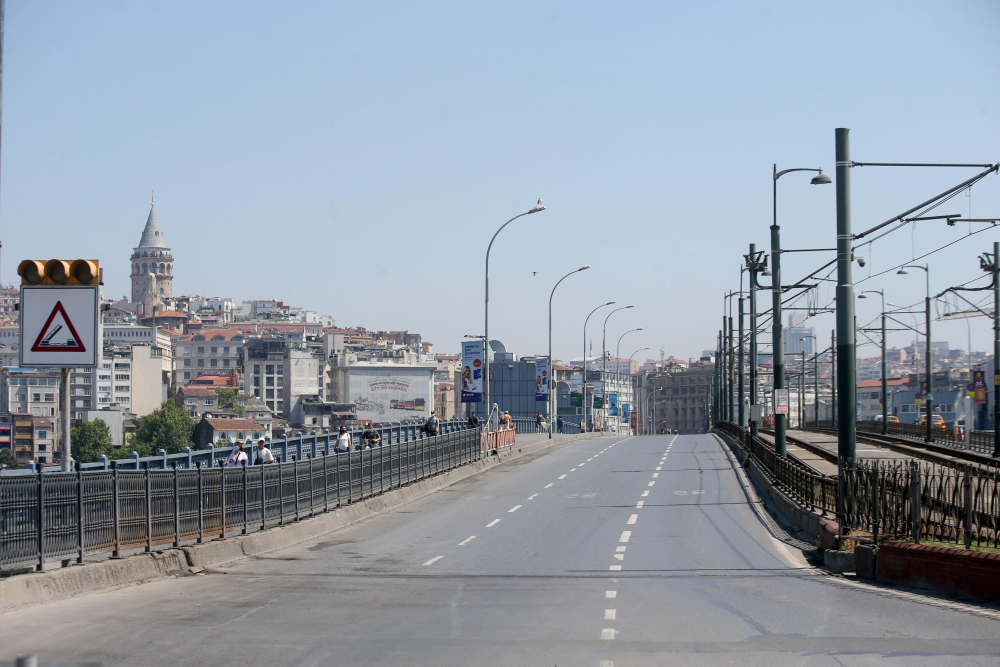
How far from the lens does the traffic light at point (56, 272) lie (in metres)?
12.1

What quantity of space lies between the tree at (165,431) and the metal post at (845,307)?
128423 mm

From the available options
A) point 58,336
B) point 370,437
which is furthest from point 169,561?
point 370,437

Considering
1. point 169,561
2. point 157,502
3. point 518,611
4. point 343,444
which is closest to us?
point 518,611

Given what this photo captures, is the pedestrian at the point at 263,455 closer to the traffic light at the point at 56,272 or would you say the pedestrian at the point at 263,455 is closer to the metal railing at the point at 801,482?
the traffic light at the point at 56,272

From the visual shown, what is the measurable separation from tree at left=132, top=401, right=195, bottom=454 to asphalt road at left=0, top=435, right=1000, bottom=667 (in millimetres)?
126538

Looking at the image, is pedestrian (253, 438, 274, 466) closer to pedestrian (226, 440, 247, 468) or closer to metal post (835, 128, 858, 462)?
pedestrian (226, 440, 247, 468)

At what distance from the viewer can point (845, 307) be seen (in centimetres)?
1903

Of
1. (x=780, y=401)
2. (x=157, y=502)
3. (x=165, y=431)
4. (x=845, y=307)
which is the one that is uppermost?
(x=845, y=307)

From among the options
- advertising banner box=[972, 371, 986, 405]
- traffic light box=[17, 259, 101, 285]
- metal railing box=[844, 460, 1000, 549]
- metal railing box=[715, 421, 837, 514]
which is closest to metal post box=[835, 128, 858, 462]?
metal railing box=[715, 421, 837, 514]

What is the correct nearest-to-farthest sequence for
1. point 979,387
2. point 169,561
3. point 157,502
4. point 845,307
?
point 169,561
point 157,502
point 845,307
point 979,387

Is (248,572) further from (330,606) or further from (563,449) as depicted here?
(563,449)

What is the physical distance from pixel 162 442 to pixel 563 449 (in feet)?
326

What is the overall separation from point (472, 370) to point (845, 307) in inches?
1029

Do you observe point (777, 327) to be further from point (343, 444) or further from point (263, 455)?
point (263, 455)
